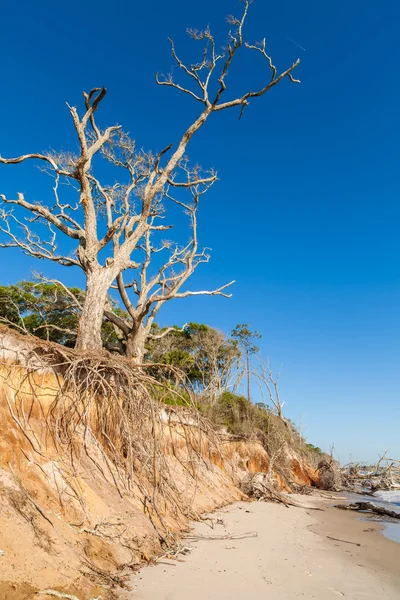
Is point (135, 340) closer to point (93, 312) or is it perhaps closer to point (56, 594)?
point (93, 312)

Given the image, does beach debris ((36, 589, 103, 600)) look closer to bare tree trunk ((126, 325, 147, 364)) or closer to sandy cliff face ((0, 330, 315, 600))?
sandy cliff face ((0, 330, 315, 600))

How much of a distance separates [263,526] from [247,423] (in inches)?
334

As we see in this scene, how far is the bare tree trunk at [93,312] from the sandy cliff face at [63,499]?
3.69 feet

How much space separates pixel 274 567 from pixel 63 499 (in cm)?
291

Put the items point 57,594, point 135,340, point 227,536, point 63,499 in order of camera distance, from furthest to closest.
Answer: point 135,340
point 227,536
point 63,499
point 57,594

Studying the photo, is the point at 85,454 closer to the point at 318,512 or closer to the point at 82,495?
the point at 82,495

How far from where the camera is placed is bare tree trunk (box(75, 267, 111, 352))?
667 cm

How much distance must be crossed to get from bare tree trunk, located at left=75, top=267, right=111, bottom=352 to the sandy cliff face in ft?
3.69

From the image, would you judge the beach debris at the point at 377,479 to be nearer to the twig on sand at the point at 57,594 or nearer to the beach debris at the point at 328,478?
the beach debris at the point at 328,478

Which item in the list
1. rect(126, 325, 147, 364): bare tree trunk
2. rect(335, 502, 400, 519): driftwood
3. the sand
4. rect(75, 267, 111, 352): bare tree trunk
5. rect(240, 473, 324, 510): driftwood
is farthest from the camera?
rect(335, 502, 400, 519): driftwood

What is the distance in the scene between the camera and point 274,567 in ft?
16.1

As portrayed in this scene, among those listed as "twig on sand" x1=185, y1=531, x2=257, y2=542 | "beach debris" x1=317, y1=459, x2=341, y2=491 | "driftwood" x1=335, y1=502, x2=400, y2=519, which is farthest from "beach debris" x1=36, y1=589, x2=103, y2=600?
"beach debris" x1=317, y1=459, x2=341, y2=491

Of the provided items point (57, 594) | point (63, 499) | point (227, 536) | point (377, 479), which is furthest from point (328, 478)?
point (57, 594)

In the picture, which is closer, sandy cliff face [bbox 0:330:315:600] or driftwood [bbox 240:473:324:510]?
sandy cliff face [bbox 0:330:315:600]
